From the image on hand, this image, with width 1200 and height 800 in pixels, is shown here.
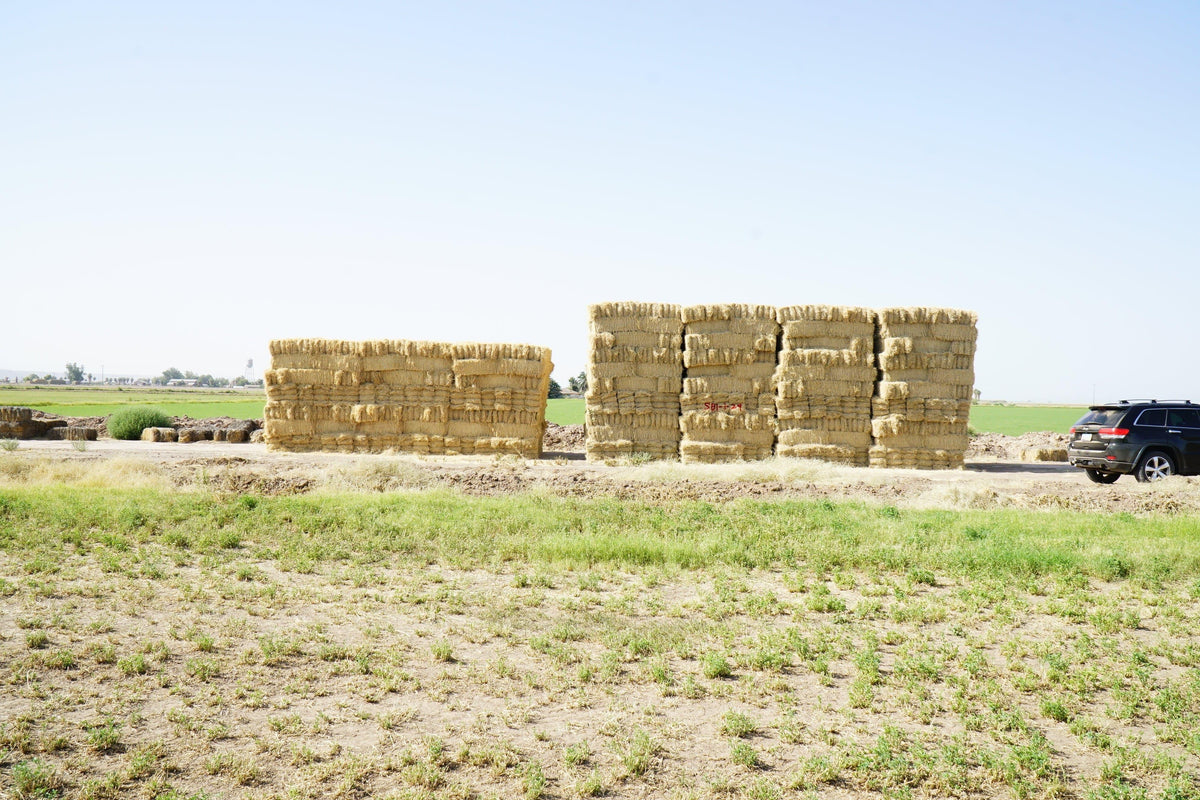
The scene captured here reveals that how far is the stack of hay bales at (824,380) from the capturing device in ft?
A: 71.5

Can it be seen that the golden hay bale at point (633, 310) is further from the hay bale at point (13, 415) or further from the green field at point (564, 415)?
the hay bale at point (13, 415)

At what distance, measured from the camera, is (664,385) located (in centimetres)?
2198

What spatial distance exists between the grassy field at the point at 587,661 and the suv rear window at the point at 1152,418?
24.2ft

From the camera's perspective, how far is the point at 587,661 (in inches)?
267

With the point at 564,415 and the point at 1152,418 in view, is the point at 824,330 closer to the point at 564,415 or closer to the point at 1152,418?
the point at 1152,418

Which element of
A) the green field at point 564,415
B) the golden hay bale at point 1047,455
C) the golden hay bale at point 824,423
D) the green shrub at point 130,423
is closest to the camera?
the golden hay bale at point 824,423

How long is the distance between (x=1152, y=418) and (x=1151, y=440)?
1.59ft

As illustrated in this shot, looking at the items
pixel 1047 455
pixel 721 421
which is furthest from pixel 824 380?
pixel 1047 455

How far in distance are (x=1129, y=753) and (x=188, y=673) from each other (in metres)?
6.38

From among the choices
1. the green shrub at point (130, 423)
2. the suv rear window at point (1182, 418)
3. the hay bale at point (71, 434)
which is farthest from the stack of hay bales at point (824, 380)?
the hay bale at point (71, 434)

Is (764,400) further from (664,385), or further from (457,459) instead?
(457,459)

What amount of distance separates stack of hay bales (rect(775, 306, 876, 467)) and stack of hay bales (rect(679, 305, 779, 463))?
35 cm

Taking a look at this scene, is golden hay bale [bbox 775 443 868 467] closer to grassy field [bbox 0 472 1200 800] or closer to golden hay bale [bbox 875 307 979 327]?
golden hay bale [bbox 875 307 979 327]

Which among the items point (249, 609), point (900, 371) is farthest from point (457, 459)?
point (249, 609)
